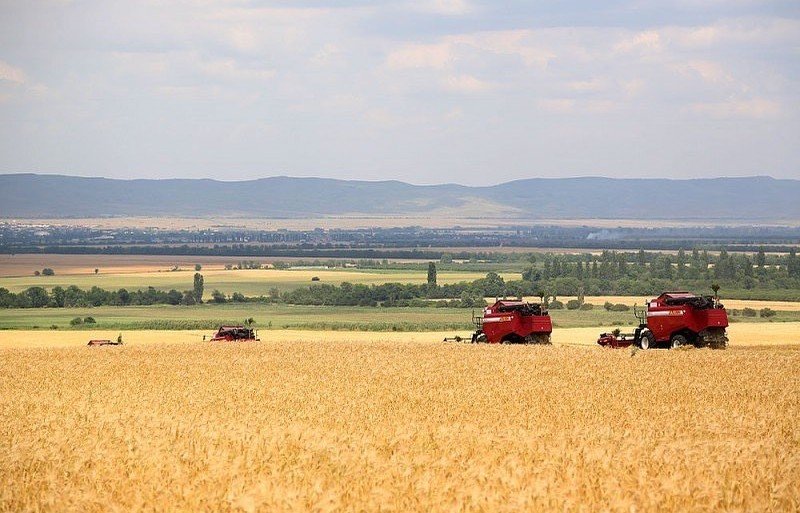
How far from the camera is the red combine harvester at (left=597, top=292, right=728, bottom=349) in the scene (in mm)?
46531

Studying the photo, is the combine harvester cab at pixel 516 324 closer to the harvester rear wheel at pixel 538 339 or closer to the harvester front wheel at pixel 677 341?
the harvester rear wheel at pixel 538 339

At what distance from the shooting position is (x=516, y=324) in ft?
164

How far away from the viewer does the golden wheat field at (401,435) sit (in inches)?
614

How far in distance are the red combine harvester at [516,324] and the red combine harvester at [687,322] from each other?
4.45 m

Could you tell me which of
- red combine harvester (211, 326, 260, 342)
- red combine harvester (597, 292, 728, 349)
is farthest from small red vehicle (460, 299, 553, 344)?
red combine harvester (211, 326, 260, 342)

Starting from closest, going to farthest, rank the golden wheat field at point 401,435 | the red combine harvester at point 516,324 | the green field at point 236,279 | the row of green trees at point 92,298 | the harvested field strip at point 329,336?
1. the golden wheat field at point 401,435
2. the red combine harvester at point 516,324
3. the harvested field strip at point 329,336
4. the row of green trees at point 92,298
5. the green field at point 236,279

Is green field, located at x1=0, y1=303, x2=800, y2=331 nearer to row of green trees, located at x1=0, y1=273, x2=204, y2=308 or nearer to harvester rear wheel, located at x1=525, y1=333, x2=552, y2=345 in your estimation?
row of green trees, located at x1=0, y1=273, x2=204, y2=308

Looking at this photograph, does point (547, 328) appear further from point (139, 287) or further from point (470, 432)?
point (139, 287)

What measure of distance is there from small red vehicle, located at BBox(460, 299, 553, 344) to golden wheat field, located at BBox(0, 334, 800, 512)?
11550mm

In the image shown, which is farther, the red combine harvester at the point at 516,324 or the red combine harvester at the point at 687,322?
the red combine harvester at the point at 516,324

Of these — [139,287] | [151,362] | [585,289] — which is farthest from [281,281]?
[151,362]

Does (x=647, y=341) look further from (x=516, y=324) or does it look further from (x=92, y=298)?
(x=92, y=298)

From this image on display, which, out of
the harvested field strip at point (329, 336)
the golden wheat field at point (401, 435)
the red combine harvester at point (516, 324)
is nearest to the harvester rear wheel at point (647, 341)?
the red combine harvester at point (516, 324)

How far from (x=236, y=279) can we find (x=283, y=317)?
2299 inches
